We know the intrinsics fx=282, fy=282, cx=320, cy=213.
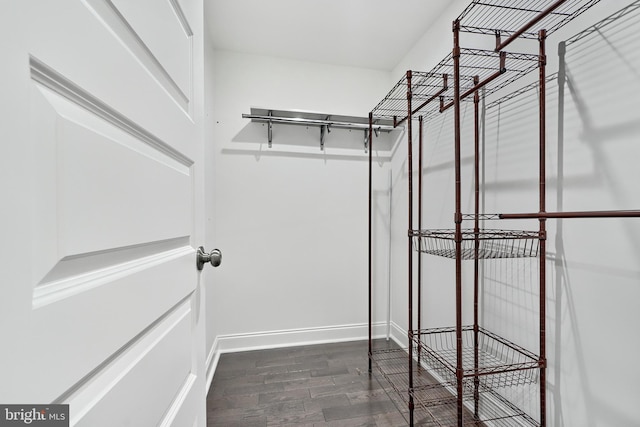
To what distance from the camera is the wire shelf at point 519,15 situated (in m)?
1.10

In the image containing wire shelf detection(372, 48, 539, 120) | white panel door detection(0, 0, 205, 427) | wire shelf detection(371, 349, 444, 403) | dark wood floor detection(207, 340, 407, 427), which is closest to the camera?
white panel door detection(0, 0, 205, 427)

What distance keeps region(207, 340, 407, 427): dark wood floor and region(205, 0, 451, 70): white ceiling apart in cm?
254

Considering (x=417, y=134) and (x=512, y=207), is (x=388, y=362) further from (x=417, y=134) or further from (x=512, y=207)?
(x=417, y=134)

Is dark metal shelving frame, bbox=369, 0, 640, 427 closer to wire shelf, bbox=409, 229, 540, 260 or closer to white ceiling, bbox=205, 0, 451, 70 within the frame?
wire shelf, bbox=409, 229, 540, 260

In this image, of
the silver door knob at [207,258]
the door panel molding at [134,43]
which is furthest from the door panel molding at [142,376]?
the door panel molding at [134,43]

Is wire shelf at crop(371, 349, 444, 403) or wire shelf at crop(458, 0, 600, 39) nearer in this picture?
wire shelf at crop(458, 0, 600, 39)

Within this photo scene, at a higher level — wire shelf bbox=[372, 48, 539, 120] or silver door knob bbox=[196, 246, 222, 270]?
wire shelf bbox=[372, 48, 539, 120]

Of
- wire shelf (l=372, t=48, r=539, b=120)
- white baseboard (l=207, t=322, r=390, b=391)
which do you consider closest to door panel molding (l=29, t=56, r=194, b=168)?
wire shelf (l=372, t=48, r=539, b=120)

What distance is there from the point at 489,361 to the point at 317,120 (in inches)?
80.7

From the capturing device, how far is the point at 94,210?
0.41m

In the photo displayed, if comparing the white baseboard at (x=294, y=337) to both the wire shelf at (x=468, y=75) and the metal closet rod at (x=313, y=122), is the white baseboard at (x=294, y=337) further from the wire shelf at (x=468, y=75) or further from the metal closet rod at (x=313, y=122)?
the wire shelf at (x=468, y=75)

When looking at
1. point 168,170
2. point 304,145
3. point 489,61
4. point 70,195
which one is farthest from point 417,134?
point 70,195

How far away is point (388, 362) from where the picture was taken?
2.21 metres

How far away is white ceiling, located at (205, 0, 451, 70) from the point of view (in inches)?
74.0
